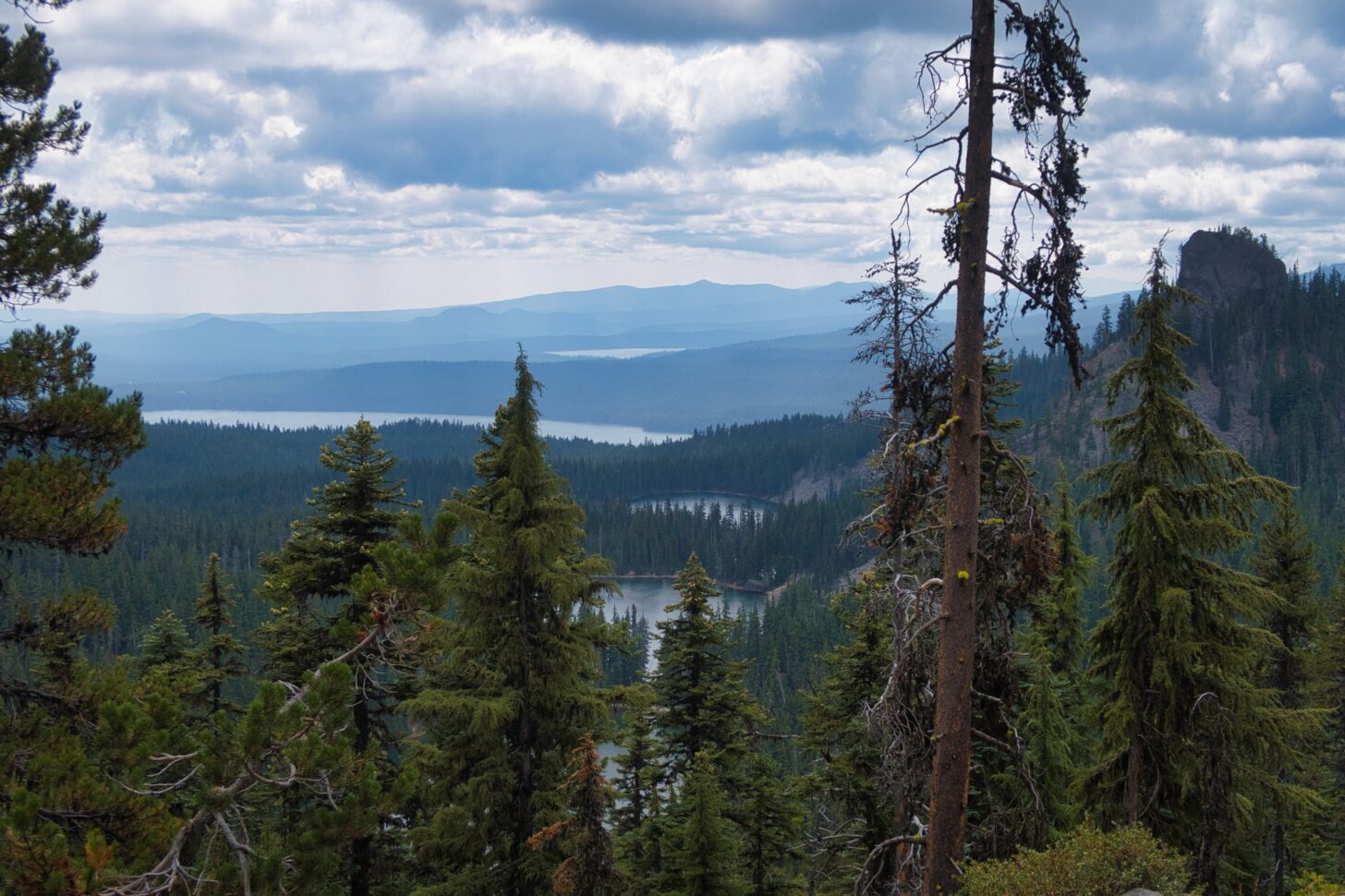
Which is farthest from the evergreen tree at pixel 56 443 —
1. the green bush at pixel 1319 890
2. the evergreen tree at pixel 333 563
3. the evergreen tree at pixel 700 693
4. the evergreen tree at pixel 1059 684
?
the green bush at pixel 1319 890

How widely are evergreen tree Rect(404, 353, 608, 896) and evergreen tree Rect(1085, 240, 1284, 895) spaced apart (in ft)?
28.9

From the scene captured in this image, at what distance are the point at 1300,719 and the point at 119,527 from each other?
51.9ft


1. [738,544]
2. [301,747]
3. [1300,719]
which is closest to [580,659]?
[301,747]

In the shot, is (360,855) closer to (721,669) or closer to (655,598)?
(721,669)

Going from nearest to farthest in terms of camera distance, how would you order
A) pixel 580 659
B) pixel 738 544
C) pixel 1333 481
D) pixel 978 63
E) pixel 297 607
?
1. pixel 978 63
2. pixel 580 659
3. pixel 297 607
4. pixel 1333 481
5. pixel 738 544

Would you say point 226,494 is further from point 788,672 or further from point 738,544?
point 788,672

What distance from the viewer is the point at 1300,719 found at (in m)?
13.7

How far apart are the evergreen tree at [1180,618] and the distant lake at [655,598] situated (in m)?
111

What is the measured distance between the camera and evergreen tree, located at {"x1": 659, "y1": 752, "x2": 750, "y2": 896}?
52.0 ft

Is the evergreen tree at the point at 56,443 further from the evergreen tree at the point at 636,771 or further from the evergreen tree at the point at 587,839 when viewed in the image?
the evergreen tree at the point at 636,771

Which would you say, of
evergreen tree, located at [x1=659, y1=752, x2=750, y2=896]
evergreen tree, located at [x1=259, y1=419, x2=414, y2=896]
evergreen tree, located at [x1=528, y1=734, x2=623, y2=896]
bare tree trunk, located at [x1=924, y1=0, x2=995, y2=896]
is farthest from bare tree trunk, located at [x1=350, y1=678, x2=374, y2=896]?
bare tree trunk, located at [x1=924, y1=0, x2=995, y2=896]

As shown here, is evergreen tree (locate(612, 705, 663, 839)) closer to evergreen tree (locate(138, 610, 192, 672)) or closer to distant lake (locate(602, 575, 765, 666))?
evergreen tree (locate(138, 610, 192, 672))

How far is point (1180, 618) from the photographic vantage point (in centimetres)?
1330

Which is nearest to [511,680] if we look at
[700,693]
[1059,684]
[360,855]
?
[360,855]
